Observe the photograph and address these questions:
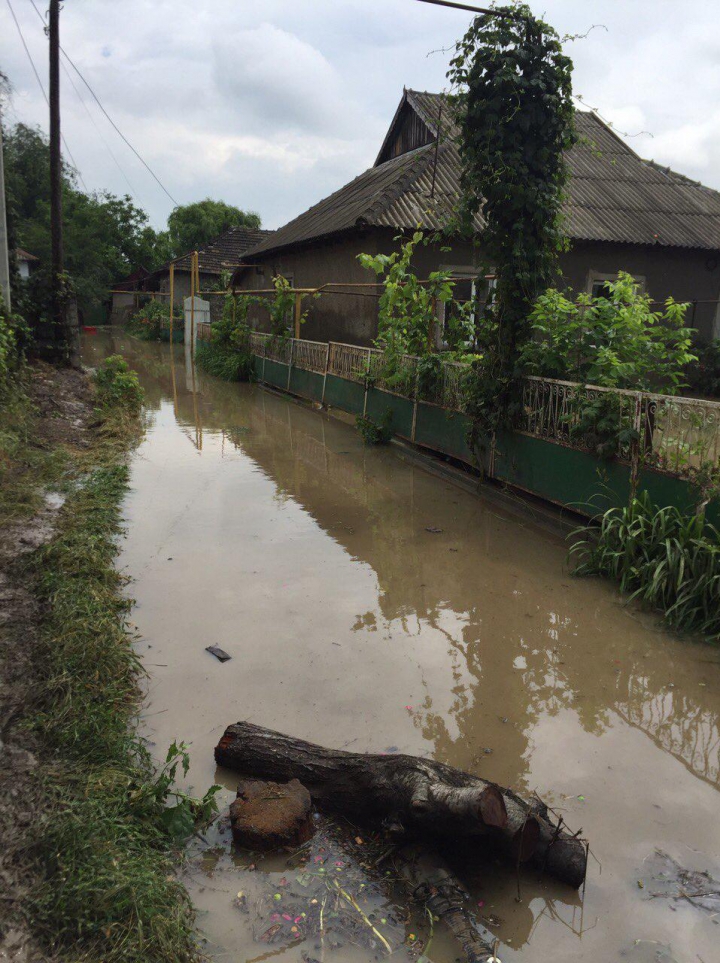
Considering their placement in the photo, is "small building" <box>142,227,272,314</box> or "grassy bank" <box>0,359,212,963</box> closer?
"grassy bank" <box>0,359,212,963</box>

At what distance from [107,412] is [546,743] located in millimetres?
11337

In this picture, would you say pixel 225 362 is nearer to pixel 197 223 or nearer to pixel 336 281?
pixel 336 281

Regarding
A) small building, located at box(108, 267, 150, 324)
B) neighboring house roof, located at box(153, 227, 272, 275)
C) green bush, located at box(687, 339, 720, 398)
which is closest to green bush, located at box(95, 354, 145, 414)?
green bush, located at box(687, 339, 720, 398)

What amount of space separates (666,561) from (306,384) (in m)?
11.5

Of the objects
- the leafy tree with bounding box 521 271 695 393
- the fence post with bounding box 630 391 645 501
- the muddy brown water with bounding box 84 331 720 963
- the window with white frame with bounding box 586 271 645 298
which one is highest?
the window with white frame with bounding box 586 271 645 298

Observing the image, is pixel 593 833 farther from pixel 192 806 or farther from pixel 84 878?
pixel 84 878

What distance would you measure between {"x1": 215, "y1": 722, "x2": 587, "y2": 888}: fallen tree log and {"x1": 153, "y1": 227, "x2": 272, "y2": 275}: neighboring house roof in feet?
116

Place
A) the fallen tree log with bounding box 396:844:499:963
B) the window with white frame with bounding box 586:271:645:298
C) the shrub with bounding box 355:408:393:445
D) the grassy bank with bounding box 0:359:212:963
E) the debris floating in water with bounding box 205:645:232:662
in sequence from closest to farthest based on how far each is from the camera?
the grassy bank with bounding box 0:359:212:963, the fallen tree log with bounding box 396:844:499:963, the debris floating in water with bounding box 205:645:232:662, the shrub with bounding box 355:408:393:445, the window with white frame with bounding box 586:271:645:298

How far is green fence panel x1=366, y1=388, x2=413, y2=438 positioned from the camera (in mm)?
11191

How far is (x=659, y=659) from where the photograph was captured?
4.80m

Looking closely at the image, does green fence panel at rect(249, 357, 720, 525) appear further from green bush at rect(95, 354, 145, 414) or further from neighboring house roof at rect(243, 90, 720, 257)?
green bush at rect(95, 354, 145, 414)

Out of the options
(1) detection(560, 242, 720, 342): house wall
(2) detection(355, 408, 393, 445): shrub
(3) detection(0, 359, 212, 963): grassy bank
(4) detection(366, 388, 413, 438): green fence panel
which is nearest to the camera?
(3) detection(0, 359, 212, 963): grassy bank

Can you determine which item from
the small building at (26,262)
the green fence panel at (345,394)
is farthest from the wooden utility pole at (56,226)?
the small building at (26,262)

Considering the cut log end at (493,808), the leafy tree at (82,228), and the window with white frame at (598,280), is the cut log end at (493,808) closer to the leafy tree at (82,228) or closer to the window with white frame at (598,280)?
the window with white frame at (598,280)
